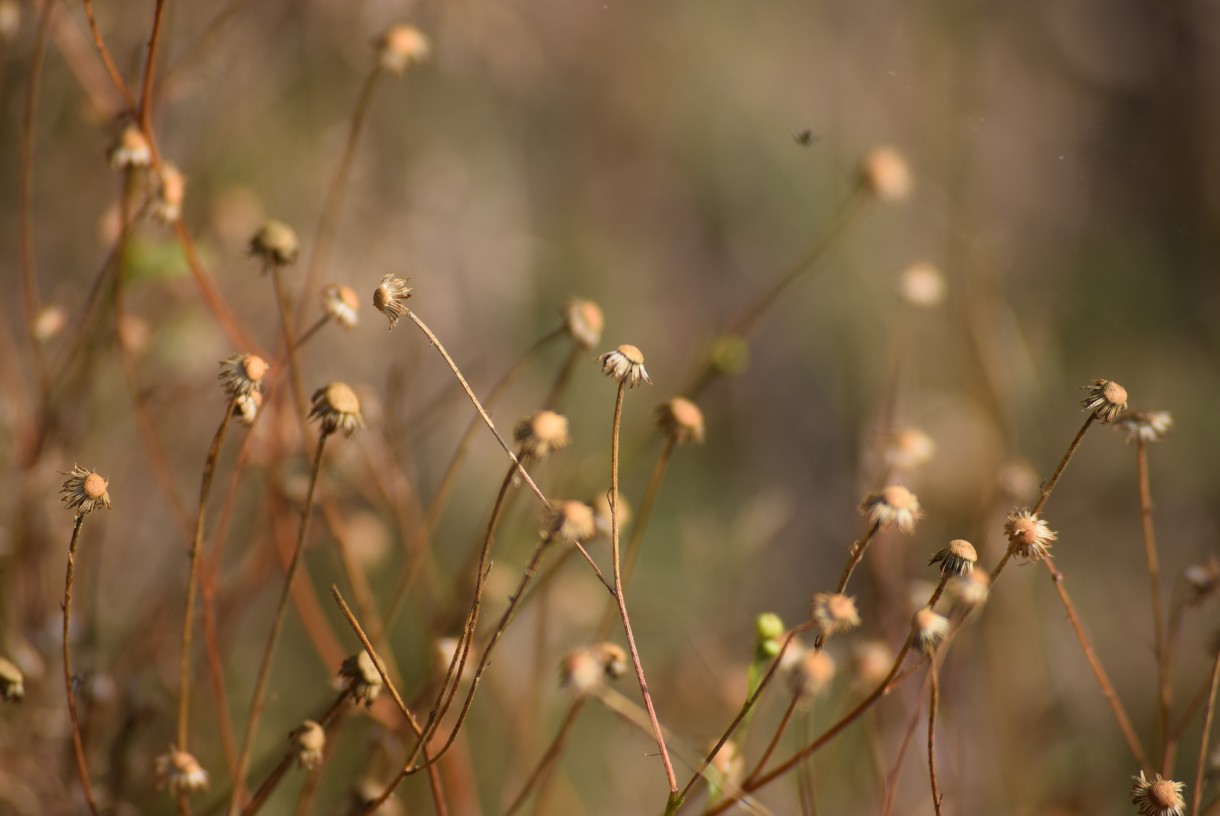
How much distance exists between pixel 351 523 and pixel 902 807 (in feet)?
3.59

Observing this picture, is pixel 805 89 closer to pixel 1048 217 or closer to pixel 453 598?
pixel 1048 217

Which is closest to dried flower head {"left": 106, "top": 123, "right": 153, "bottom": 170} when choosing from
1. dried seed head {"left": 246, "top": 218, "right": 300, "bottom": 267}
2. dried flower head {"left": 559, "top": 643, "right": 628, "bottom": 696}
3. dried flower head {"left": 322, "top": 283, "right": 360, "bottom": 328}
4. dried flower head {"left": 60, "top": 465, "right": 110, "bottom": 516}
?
dried seed head {"left": 246, "top": 218, "right": 300, "bottom": 267}

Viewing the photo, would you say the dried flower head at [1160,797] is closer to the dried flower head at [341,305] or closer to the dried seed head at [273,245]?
the dried flower head at [341,305]

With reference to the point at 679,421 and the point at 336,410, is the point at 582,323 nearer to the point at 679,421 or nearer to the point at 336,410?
the point at 679,421

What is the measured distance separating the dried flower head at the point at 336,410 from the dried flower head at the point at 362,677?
0.19 metres

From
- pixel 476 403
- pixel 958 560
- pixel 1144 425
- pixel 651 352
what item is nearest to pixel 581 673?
pixel 476 403

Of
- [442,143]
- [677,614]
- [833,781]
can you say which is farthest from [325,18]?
[833,781]

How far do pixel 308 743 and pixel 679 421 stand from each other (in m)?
0.45

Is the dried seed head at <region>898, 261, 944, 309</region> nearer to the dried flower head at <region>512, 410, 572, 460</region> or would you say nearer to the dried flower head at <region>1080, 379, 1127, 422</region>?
the dried flower head at <region>1080, 379, 1127, 422</region>

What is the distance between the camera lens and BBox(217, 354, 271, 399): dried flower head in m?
0.80

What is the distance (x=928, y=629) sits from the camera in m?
0.75

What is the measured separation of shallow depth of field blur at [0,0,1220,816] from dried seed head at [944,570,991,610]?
1.65ft

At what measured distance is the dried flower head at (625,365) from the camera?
814 mm

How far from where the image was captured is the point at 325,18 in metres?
1.82
